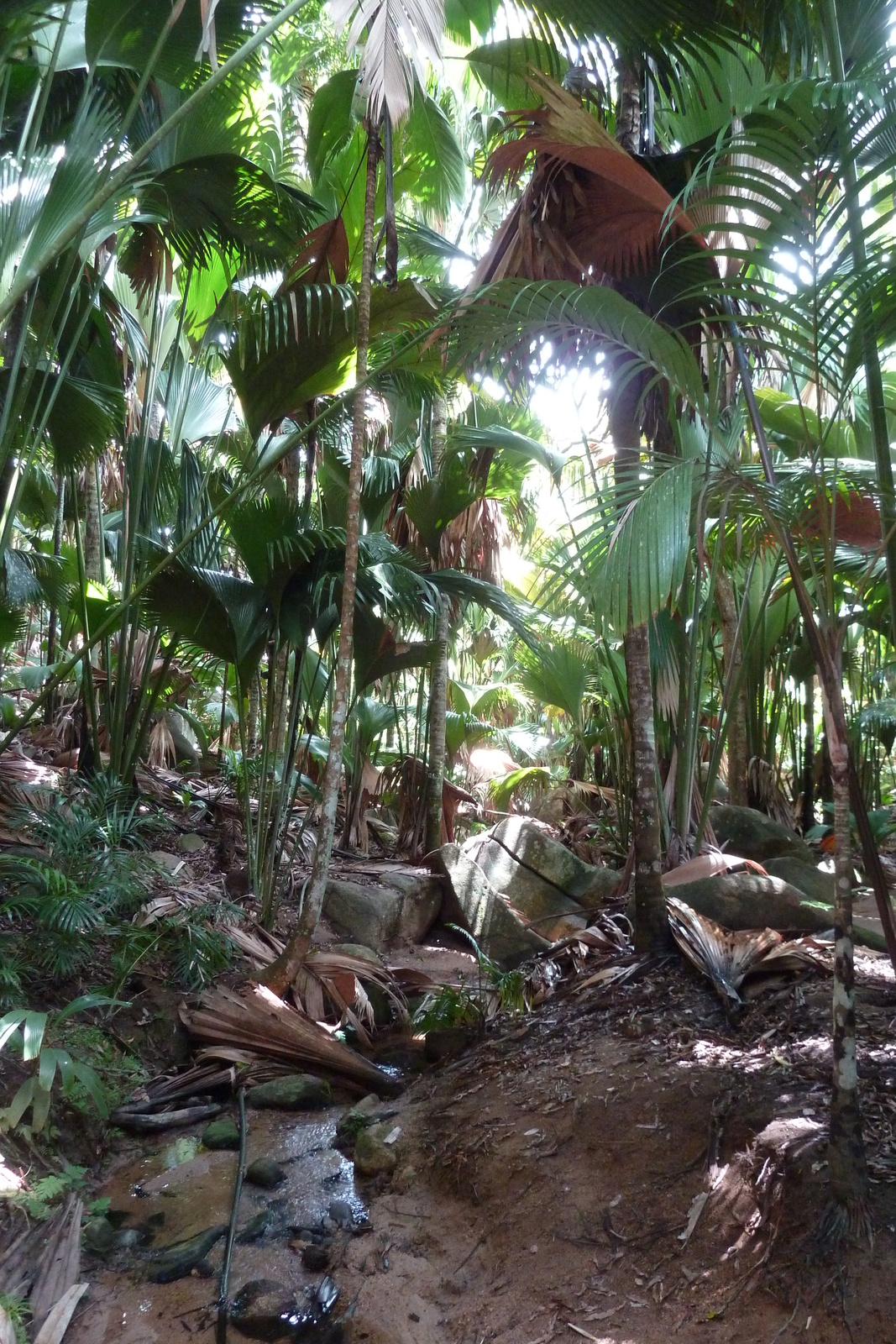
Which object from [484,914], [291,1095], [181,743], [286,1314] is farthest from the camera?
[181,743]

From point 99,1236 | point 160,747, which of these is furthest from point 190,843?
point 99,1236

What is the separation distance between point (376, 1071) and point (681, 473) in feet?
9.38

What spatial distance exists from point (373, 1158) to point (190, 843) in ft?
9.49

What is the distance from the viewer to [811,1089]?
8.25 ft

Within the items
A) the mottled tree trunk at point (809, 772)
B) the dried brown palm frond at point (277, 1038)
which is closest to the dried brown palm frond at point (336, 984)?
the dried brown palm frond at point (277, 1038)

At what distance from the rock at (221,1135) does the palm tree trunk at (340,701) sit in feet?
2.23

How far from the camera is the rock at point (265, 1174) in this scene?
9.91 feet

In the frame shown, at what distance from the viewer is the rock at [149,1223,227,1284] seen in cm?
254

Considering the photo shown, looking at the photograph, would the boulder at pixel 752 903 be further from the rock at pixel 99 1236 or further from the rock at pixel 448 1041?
the rock at pixel 99 1236

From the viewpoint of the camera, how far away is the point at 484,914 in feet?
17.8

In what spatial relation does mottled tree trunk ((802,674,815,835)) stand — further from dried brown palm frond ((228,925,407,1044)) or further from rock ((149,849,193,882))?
rock ((149,849,193,882))

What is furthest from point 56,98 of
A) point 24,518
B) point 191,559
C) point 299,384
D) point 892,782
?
point 892,782

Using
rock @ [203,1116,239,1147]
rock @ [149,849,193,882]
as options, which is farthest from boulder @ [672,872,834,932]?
rock @ [149,849,193,882]

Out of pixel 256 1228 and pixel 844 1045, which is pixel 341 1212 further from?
pixel 844 1045
